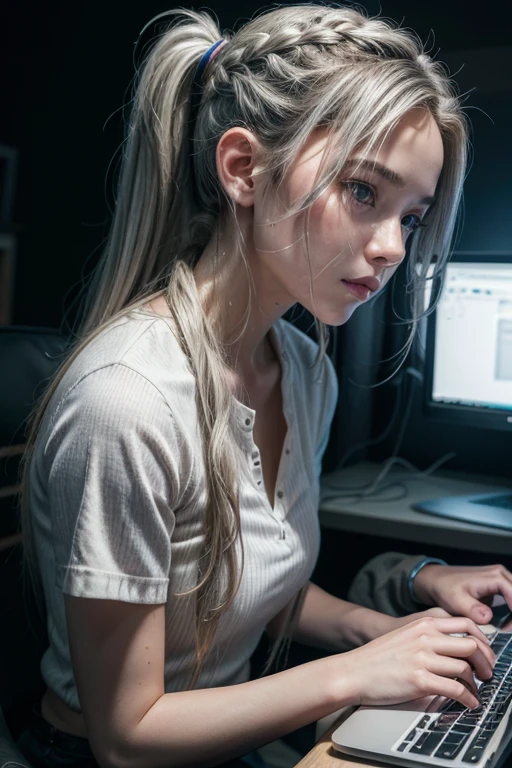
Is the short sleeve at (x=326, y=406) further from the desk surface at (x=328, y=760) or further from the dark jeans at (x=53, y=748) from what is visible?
the desk surface at (x=328, y=760)

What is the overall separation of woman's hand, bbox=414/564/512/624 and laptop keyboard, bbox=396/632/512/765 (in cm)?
19

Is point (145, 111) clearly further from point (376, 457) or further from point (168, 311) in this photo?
point (376, 457)

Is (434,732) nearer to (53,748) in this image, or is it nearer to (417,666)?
(417,666)

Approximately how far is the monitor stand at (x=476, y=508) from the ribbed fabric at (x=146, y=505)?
31 centimetres

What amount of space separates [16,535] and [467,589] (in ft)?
1.80

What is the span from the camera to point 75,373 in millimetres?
867

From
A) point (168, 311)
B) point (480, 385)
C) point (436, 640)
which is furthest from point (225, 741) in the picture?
point (480, 385)

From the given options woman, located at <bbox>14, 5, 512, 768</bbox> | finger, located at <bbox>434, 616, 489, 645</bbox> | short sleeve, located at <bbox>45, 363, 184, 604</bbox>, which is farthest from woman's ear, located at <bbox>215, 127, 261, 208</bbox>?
finger, located at <bbox>434, 616, 489, 645</bbox>

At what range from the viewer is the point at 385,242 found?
921mm

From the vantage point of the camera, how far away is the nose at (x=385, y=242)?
92cm

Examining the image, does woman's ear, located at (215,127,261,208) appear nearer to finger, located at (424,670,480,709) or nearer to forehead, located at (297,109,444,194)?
forehead, located at (297,109,444,194)

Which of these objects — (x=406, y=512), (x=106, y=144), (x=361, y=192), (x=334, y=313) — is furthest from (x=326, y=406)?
(x=106, y=144)

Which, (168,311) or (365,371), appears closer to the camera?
(168,311)

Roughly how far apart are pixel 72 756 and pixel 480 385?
92cm
